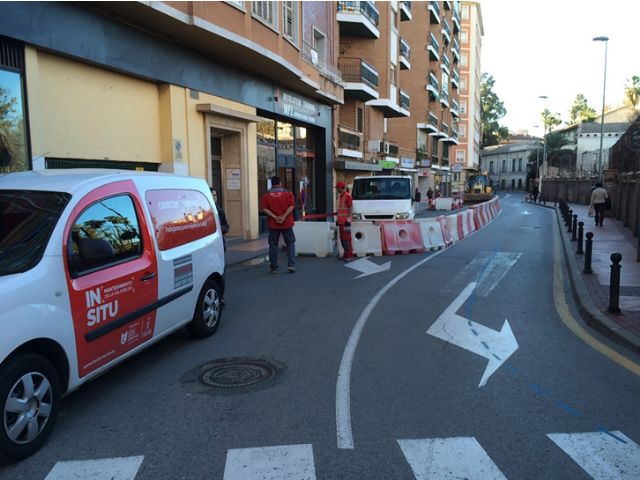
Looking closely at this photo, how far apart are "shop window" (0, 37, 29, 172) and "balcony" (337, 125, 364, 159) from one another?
18892mm

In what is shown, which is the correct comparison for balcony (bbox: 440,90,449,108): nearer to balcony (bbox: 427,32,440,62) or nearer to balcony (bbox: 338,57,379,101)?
balcony (bbox: 427,32,440,62)

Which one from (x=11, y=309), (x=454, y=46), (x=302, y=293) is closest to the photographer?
(x=11, y=309)

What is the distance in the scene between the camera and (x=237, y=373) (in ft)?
17.0

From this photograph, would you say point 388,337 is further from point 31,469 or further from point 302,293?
point 31,469

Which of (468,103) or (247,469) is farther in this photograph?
(468,103)

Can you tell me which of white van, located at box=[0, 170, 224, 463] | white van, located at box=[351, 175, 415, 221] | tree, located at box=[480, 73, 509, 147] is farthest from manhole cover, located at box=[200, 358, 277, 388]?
tree, located at box=[480, 73, 509, 147]

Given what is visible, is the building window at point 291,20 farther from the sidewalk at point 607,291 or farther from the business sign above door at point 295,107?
the sidewalk at point 607,291

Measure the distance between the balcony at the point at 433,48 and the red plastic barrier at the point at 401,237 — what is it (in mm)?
38677

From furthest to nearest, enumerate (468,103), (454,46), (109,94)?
(468,103) < (454,46) < (109,94)

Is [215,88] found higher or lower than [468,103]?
lower

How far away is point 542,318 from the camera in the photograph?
288 inches

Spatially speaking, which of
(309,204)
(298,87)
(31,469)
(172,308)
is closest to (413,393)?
(172,308)

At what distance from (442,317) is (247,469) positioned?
4450 millimetres

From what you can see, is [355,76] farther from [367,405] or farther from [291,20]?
[367,405]
